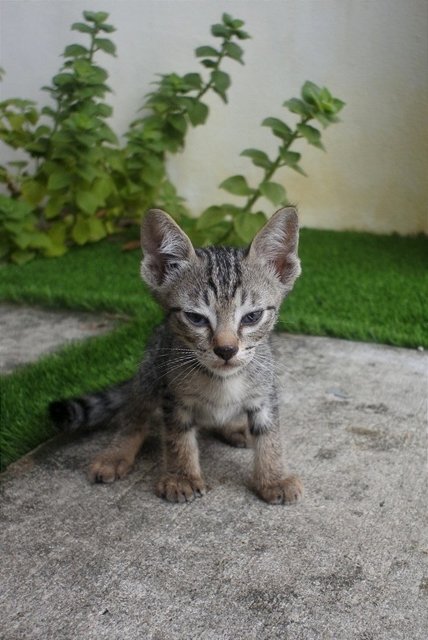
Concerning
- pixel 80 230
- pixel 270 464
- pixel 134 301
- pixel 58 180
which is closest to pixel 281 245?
pixel 270 464

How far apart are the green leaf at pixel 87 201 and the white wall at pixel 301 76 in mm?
1127

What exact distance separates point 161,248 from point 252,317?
1.36 ft

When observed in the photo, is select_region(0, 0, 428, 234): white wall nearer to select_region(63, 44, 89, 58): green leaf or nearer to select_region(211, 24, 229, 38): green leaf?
select_region(63, 44, 89, 58): green leaf

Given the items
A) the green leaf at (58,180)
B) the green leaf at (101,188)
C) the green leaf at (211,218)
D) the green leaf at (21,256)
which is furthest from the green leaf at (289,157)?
the green leaf at (21,256)

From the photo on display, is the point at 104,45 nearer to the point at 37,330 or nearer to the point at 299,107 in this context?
the point at 299,107

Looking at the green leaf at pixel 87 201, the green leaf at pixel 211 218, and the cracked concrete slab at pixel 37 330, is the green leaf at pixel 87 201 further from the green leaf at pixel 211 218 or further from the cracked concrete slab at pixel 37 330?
the cracked concrete slab at pixel 37 330

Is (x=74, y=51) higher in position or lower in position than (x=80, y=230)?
higher

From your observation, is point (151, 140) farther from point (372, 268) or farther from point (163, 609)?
point (163, 609)

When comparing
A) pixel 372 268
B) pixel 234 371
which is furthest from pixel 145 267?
pixel 372 268

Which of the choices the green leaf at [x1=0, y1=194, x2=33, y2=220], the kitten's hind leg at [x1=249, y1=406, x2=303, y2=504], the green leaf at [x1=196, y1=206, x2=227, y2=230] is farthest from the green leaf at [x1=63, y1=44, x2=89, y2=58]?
the kitten's hind leg at [x1=249, y1=406, x2=303, y2=504]

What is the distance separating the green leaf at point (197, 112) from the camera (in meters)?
5.77

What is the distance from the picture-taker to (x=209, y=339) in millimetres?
2434

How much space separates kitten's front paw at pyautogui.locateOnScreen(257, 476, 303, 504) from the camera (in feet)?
8.48

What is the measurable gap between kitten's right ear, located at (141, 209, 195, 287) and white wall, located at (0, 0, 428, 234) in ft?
13.1
